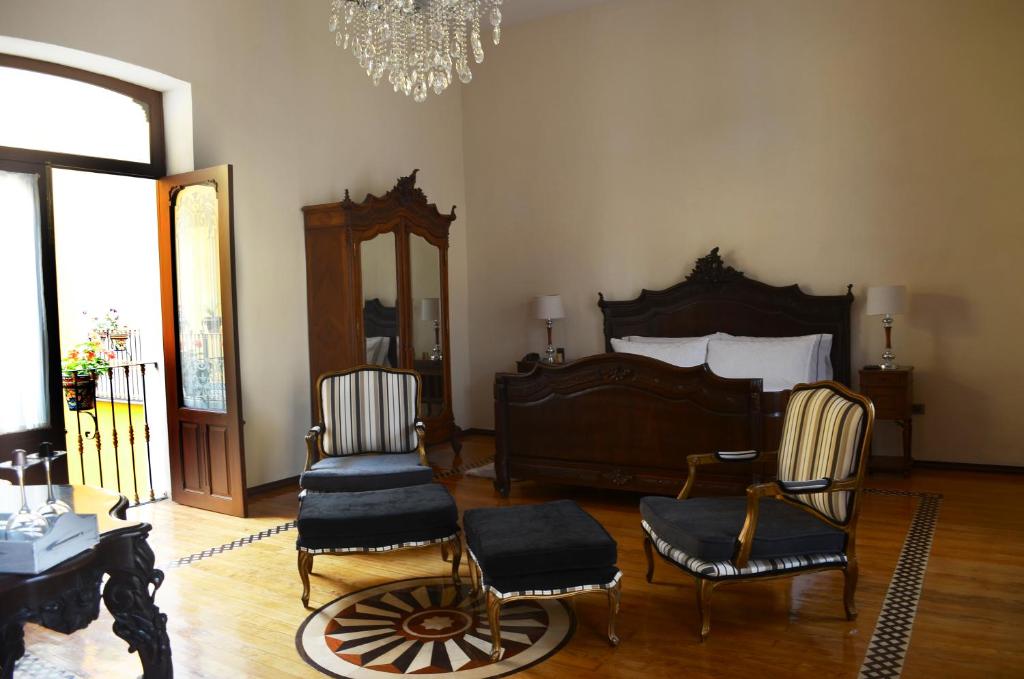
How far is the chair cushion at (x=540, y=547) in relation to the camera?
2988 millimetres

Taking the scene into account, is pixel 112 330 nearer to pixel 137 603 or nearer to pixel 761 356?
pixel 761 356

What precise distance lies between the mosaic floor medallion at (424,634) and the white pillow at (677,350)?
270cm

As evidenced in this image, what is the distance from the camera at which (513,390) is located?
5.07 meters

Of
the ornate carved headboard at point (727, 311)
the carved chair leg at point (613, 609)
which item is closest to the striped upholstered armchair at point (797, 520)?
the carved chair leg at point (613, 609)

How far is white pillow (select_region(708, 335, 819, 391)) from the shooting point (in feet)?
17.9

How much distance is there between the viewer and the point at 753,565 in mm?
3035

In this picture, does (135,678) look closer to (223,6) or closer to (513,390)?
(513,390)

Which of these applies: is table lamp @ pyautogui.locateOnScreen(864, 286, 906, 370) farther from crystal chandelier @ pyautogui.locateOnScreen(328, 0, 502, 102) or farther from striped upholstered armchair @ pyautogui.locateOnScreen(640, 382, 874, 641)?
crystal chandelier @ pyautogui.locateOnScreen(328, 0, 502, 102)

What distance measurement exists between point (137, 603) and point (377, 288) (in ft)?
11.6

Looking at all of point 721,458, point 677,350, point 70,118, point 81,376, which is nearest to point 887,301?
point 677,350

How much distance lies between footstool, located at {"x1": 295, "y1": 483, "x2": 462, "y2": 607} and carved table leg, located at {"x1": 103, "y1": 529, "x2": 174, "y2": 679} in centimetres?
101

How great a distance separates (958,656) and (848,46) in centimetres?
449

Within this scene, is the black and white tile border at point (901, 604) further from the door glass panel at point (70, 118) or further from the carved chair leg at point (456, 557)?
the door glass panel at point (70, 118)

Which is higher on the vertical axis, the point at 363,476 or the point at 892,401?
the point at 892,401
